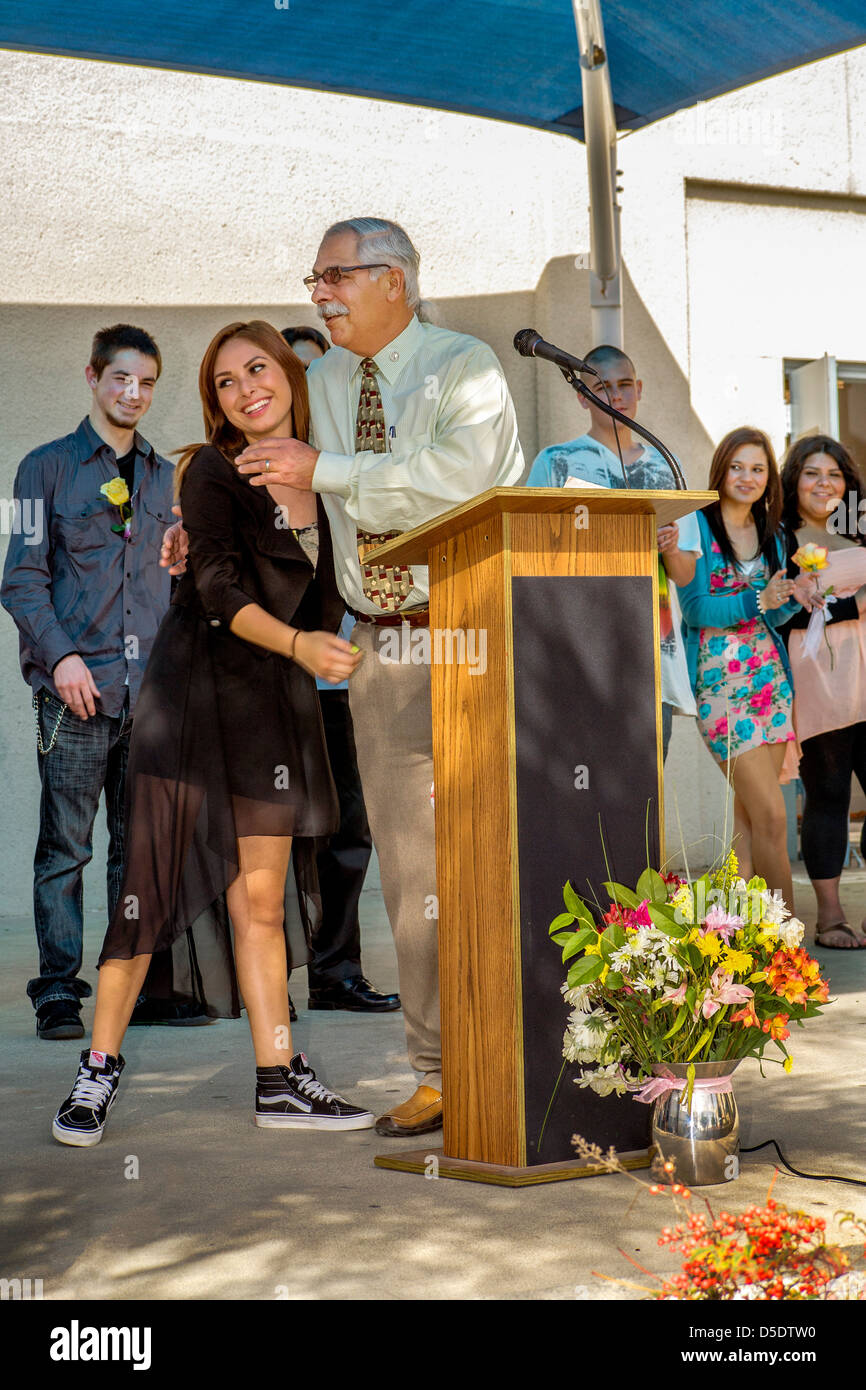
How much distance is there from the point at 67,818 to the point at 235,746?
153 centimetres

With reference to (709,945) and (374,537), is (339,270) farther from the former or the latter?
(709,945)

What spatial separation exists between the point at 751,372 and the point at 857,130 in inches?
63.6

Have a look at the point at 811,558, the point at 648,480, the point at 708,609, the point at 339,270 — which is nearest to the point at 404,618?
the point at 339,270

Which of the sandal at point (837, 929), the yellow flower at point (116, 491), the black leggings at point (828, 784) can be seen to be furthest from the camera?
the black leggings at point (828, 784)

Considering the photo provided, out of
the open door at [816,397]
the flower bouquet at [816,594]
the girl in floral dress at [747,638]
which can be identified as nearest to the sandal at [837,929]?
the girl in floral dress at [747,638]

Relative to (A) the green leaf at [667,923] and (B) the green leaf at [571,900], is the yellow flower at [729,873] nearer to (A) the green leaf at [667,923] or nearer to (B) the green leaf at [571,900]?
(A) the green leaf at [667,923]

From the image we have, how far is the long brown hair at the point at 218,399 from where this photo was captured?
3.56 meters

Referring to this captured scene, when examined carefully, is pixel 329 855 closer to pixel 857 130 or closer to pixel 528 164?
pixel 528 164

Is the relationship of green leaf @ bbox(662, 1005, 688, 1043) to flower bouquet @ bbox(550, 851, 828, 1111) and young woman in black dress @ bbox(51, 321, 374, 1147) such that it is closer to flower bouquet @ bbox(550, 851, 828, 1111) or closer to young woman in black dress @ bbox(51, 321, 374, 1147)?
flower bouquet @ bbox(550, 851, 828, 1111)

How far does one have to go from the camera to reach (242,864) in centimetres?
358

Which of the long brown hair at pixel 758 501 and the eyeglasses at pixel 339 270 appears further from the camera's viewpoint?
the long brown hair at pixel 758 501

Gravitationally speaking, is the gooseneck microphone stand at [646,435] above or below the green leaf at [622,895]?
above

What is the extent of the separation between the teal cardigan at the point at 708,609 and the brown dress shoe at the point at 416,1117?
8.18 feet
